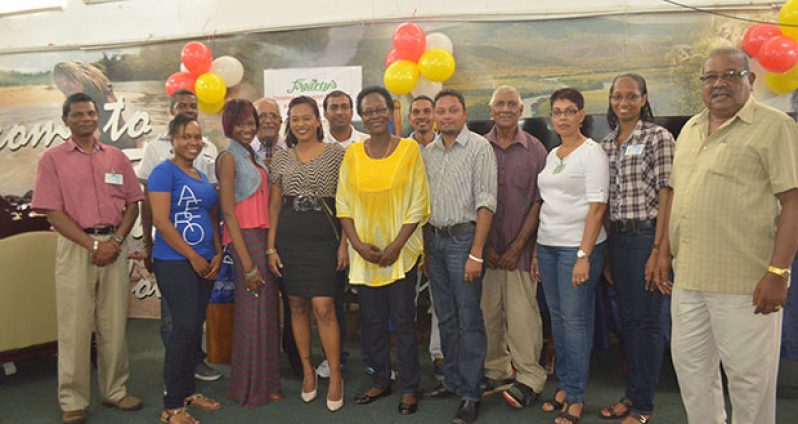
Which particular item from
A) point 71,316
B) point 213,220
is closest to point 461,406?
point 213,220

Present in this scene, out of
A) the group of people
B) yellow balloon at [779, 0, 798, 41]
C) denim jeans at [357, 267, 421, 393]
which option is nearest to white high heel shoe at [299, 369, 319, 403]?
the group of people

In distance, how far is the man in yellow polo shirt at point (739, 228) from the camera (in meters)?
1.95

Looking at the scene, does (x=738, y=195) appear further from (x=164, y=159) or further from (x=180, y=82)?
(x=180, y=82)

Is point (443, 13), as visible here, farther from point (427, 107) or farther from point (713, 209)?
point (713, 209)

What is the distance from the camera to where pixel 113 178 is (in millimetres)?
2973

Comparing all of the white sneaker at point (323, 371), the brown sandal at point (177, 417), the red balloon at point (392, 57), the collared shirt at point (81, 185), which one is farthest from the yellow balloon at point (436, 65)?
the brown sandal at point (177, 417)

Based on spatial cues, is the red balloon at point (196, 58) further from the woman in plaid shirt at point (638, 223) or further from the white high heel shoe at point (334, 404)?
the woman in plaid shirt at point (638, 223)

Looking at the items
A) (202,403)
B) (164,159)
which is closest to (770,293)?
(202,403)

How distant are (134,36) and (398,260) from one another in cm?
450

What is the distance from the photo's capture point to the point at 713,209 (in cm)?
206

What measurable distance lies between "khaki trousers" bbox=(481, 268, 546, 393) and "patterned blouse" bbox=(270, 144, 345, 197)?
0.99 m

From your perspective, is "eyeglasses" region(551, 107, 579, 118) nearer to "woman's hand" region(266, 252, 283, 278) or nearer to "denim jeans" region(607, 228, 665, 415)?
"denim jeans" region(607, 228, 665, 415)

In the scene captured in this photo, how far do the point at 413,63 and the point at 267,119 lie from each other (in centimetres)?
164

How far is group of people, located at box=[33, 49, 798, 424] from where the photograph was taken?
2.69m
